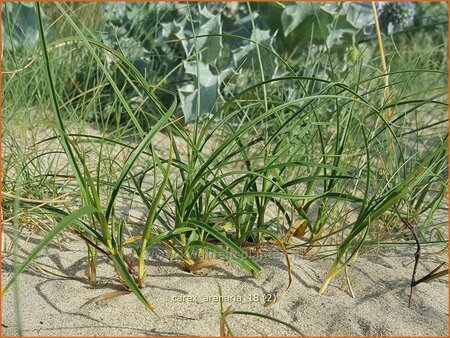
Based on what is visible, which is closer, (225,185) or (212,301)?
(212,301)

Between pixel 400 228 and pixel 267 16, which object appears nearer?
pixel 400 228

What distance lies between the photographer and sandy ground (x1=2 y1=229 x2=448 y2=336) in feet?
3.92

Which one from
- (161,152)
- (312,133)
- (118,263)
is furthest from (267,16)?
(118,263)

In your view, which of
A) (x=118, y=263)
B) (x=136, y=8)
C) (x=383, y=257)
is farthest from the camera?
(x=136, y=8)

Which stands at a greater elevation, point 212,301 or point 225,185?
point 225,185

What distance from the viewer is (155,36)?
7.91 ft

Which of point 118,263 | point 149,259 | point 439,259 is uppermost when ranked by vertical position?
point 118,263

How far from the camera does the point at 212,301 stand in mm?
1277

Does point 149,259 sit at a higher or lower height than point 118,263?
lower

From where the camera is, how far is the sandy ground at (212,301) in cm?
120

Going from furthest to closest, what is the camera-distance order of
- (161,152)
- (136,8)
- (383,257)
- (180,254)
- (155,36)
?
(136,8)
(155,36)
(161,152)
(383,257)
(180,254)

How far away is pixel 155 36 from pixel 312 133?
39.1 inches

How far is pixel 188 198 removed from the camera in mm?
1285

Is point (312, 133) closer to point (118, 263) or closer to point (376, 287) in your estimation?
point (376, 287)
